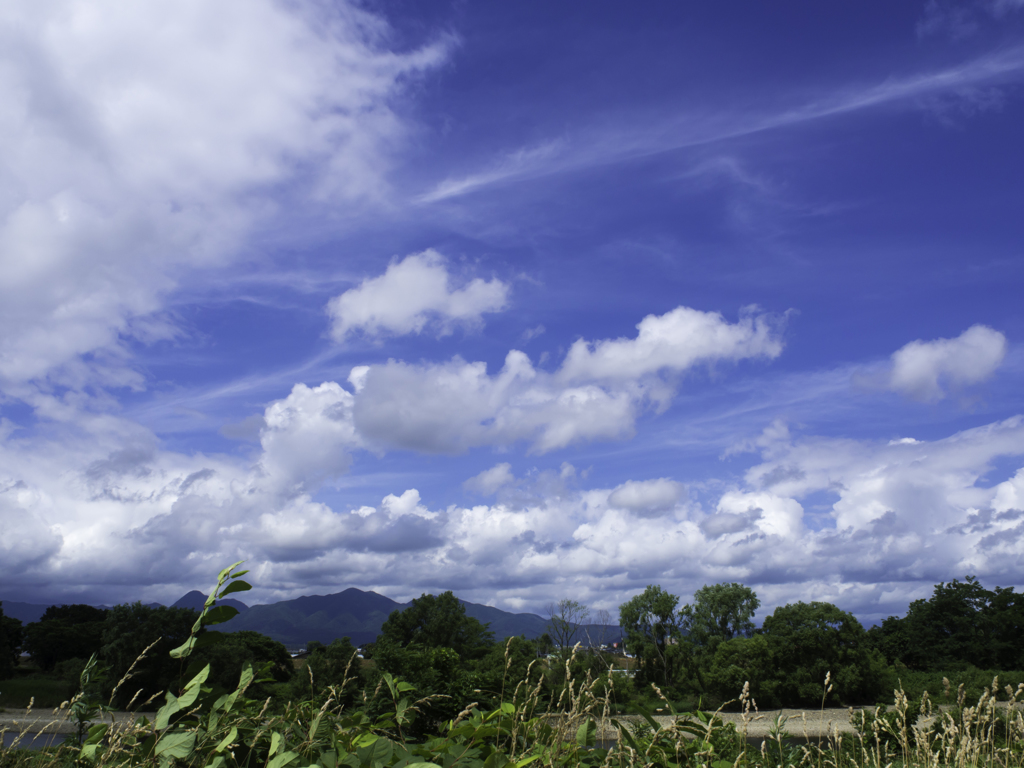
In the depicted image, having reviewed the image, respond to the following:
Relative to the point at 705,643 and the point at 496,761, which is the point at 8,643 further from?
the point at 496,761

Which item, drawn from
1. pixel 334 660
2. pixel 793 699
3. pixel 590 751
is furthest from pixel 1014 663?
pixel 590 751

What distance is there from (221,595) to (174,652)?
22cm

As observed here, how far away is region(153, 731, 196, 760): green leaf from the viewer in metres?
1.92

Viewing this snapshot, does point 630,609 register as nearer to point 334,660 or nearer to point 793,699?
point 793,699

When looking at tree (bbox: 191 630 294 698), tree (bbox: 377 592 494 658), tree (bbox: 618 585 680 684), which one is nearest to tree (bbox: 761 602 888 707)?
tree (bbox: 618 585 680 684)

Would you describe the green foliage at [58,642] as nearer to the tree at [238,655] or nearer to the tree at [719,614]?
the tree at [238,655]

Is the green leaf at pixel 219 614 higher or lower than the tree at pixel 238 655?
higher

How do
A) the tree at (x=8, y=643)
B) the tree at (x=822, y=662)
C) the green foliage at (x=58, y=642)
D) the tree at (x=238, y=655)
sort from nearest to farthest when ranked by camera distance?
the tree at (x=238, y=655) → the tree at (x=822, y=662) → the tree at (x=8, y=643) → the green foliage at (x=58, y=642)

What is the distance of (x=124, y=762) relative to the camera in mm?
2008

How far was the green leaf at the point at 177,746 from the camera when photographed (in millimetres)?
1918

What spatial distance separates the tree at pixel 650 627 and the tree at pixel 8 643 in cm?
5467

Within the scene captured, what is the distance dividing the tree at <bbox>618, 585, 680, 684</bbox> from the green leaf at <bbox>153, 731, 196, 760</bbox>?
197 feet

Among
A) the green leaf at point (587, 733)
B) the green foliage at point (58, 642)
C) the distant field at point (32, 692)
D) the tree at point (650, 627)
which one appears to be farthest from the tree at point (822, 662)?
the green foliage at point (58, 642)

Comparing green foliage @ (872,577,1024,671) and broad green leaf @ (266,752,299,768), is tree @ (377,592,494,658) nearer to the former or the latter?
green foliage @ (872,577,1024,671)
